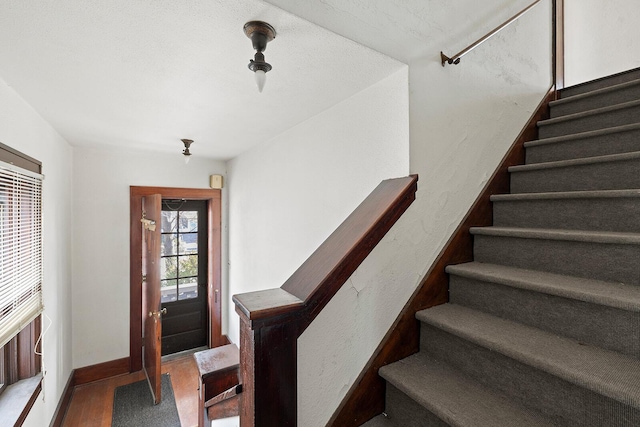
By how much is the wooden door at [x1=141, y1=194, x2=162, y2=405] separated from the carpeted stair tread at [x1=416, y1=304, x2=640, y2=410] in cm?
240

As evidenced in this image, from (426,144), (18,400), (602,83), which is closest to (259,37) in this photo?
(426,144)

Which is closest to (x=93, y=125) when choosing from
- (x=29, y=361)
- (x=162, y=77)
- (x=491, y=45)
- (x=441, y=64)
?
(x=162, y=77)

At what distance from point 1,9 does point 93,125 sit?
1.36m

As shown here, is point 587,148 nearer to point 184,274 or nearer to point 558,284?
point 558,284

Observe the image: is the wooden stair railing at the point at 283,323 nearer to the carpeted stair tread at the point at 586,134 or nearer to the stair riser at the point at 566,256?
the stair riser at the point at 566,256

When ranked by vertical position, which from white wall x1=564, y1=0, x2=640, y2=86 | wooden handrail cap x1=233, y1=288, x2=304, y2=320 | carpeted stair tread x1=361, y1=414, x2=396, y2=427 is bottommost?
carpeted stair tread x1=361, y1=414, x2=396, y2=427

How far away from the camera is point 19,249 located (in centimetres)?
156

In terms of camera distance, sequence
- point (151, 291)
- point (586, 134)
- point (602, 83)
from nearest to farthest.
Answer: point (586, 134) → point (602, 83) → point (151, 291)

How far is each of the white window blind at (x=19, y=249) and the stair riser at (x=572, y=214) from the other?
8.28 ft

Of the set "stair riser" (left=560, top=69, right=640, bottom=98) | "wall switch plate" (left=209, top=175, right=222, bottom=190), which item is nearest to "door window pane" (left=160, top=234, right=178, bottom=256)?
"wall switch plate" (left=209, top=175, right=222, bottom=190)

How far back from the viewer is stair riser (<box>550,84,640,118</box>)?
1783 mm

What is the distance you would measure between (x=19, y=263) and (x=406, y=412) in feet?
6.77

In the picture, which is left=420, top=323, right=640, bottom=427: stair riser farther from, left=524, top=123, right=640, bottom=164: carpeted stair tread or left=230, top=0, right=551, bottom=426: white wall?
left=524, top=123, right=640, bottom=164: carpeted stair tread

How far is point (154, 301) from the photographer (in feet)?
8.86
